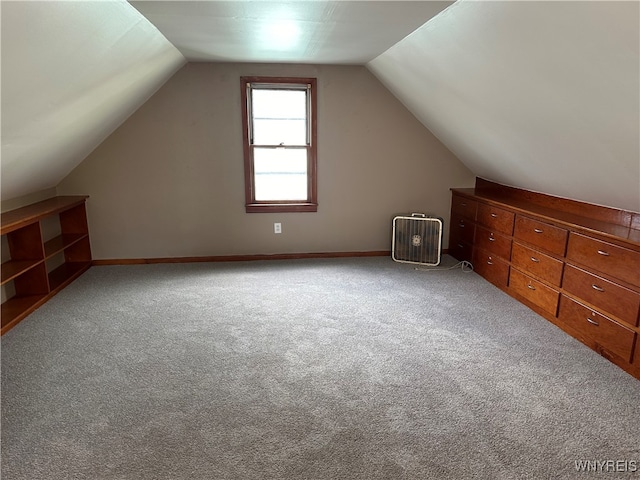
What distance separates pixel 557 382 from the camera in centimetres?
237

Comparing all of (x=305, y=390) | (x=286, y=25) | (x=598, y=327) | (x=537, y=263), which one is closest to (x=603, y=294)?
(x=598, y=327)

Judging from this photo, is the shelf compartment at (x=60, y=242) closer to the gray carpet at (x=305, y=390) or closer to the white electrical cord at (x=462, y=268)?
the gray carpet at (x=305, y=390)

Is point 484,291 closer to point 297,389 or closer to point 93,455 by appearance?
point 297,389

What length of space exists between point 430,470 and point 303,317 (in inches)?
62.6

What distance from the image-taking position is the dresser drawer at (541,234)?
3.05 meters

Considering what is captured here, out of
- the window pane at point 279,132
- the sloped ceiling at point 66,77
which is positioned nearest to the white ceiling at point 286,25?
the sloped ceiling at point 66,77

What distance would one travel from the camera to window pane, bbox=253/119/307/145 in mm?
4453

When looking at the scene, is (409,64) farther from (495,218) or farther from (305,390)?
(305,390)

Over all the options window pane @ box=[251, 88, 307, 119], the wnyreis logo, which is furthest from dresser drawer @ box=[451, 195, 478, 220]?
the wnyreis logo

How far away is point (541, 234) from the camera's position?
3252 millimetres

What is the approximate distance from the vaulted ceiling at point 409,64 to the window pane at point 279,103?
49 centimetres

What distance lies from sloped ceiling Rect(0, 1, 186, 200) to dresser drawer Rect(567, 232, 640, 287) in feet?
9.83

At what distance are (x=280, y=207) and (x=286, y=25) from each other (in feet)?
6.72

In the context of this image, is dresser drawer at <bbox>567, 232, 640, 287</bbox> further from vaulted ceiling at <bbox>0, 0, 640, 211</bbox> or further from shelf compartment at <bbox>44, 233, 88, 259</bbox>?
shelf compartment at <bbox>44, 233, 88, 259</bbox>
